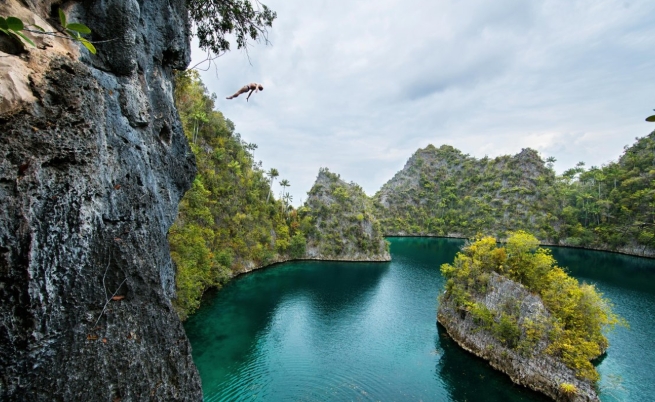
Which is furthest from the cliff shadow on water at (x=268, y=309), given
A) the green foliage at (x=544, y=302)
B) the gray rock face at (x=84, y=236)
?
the gray rock face at (x=84, y=236)

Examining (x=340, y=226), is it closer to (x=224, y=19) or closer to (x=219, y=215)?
(x=219, y=215)

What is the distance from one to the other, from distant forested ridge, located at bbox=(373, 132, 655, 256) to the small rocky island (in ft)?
145

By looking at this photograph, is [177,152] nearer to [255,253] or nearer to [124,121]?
[124,121]

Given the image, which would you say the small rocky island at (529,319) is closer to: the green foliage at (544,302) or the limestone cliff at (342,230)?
the green foliage at (544,302)

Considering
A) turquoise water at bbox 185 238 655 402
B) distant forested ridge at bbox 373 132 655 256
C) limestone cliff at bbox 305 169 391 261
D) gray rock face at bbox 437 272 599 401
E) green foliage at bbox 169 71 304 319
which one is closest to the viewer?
gray rock face at bbox 437 272 599 401

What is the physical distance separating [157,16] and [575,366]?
24.6 meters

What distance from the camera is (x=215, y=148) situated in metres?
45.8

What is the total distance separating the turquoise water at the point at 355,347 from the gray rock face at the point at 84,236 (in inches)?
567

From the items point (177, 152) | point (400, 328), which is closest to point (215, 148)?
point (400, 328)

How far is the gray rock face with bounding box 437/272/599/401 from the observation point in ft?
55.3

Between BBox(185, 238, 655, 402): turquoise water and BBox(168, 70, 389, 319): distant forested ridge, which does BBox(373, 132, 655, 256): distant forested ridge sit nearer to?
BBox(185, 238, 655, 402): turquoise water

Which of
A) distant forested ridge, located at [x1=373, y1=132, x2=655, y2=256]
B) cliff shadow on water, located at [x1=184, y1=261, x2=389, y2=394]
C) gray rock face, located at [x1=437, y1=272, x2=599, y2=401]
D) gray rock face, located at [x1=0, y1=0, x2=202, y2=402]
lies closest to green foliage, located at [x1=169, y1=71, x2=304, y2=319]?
cliff shadow on water, located at [x1=184, y1=261, x2=389, y2=394]

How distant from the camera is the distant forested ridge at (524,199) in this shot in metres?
62.8

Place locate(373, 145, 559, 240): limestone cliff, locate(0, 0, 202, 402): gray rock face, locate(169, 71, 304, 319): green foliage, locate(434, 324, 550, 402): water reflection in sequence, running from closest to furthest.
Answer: locate(0, 0, 202, 402): gray rock face
locate(434, 324, 550, 402): water reflection
locate(169, 71, 304, 319): green foliage
locate(373, 145, 559, 240): limestone cliff
